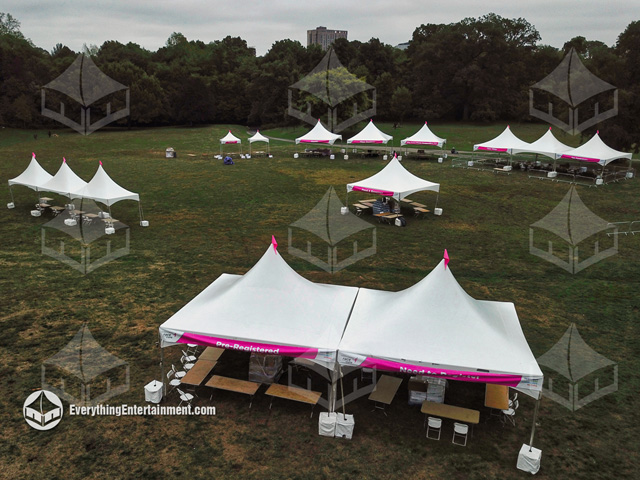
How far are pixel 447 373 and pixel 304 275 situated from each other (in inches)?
331

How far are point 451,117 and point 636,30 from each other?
3793 centimetres

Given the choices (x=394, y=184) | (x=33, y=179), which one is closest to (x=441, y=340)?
(x=394, y=184)

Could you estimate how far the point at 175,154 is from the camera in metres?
42.2

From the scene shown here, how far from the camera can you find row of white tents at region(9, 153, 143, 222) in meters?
20.8

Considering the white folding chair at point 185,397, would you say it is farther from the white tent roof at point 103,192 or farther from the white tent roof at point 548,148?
the white tent roof at point 548,148

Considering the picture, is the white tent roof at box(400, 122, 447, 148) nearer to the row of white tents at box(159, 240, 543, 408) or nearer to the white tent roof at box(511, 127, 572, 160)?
the white tent roof at box(511, 127, 572, 160)

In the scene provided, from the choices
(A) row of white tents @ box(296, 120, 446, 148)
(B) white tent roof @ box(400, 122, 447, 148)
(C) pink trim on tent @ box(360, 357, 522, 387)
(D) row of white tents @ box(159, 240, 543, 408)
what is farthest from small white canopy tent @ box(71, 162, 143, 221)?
(B) white tent roof @ box(400, 122, 447, 148)

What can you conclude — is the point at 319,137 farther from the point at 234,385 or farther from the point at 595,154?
the point at 234,385

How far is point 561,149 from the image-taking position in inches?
1332

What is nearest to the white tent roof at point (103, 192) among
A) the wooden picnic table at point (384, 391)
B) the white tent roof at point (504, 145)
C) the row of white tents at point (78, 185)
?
the row of white tents at point (78, 185)

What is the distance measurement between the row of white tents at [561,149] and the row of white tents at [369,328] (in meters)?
25.6

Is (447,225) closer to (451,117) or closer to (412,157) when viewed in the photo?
(412,157)

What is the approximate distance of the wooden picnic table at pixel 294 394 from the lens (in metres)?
9.77

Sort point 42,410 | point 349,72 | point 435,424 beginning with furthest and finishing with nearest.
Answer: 1. point 349,72
2. point 42,410
3. point 435,424
